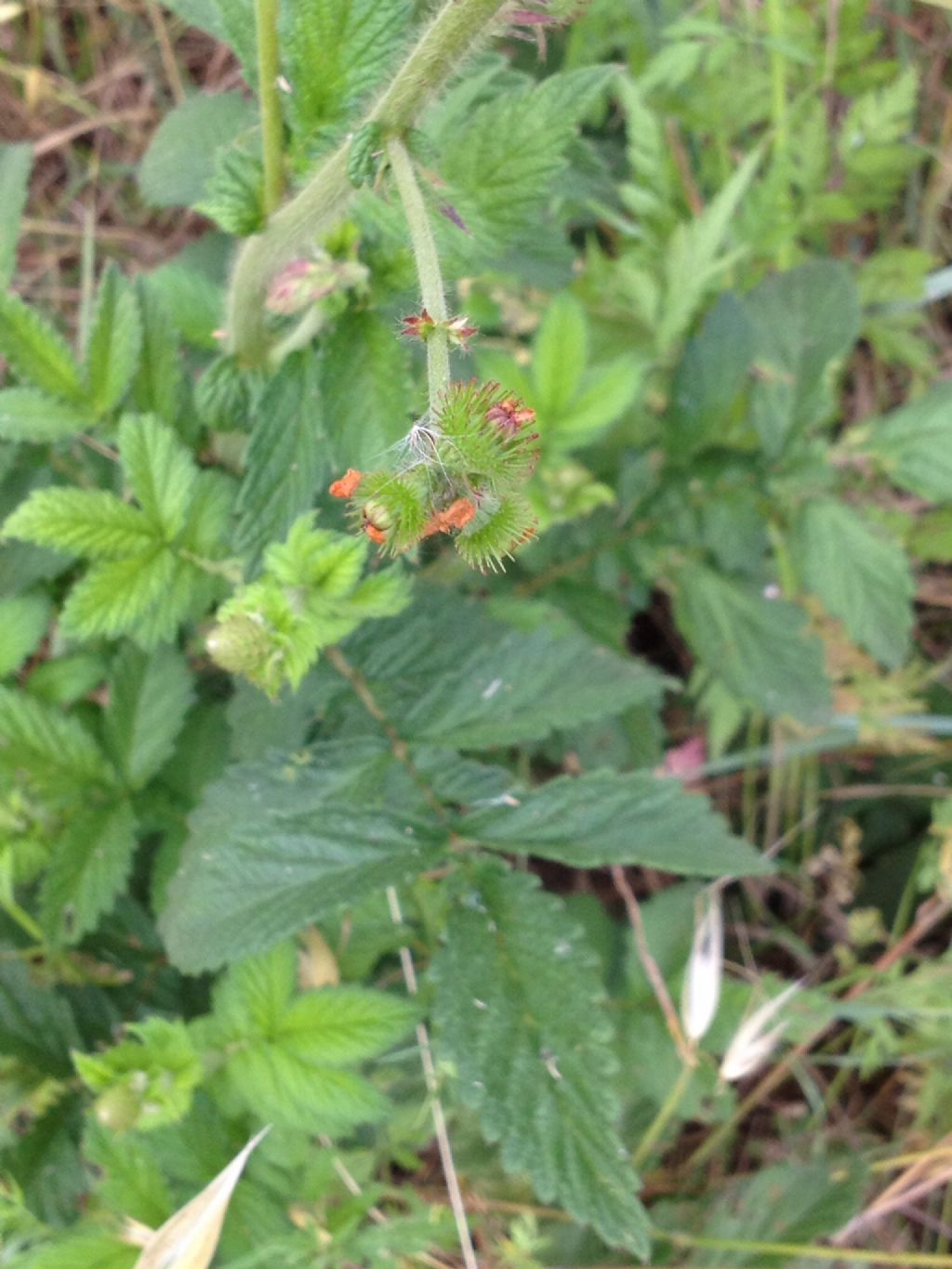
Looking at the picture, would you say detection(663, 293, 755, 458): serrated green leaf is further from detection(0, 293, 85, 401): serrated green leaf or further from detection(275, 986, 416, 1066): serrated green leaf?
detection(275, 986, 416, 1066): serrated green leaf

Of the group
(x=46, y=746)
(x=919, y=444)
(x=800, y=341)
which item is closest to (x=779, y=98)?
(x=800, y=341)

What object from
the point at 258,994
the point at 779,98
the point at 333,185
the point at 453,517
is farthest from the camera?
the point at 779,98

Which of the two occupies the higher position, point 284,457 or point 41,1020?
point 284,457

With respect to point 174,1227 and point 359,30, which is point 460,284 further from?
point 174,1227

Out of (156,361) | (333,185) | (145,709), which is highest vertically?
(333,185)

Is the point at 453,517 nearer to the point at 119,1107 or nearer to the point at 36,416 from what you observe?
the point at 36,416

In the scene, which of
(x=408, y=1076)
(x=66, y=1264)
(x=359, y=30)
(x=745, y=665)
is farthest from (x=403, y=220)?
(x=408, y=1076)

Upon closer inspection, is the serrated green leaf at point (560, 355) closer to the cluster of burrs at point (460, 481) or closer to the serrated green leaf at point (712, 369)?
the serrated green leaf at point (712, 369)
